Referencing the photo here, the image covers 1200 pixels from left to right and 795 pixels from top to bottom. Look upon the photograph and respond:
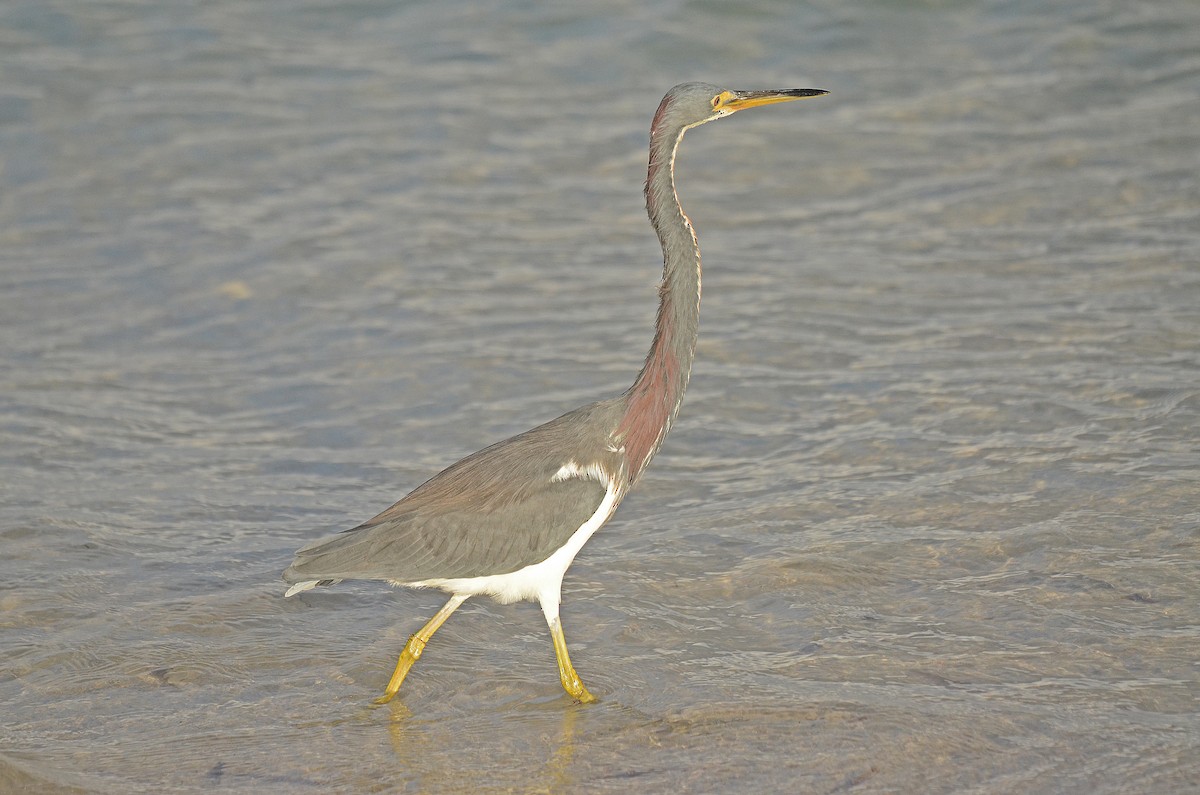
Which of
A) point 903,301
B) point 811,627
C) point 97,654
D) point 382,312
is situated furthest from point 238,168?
point 811,627

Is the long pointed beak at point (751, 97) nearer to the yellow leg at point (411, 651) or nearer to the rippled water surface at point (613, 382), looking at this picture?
the rippled water surface at point (613, 382)

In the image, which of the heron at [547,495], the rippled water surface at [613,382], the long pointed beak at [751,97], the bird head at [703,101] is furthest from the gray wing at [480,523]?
the long pointed beak at [751,97]

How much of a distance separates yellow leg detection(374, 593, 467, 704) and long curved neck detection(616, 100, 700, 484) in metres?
0.85

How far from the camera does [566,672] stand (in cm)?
533

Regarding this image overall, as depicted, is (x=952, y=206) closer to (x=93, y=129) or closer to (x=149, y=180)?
(x=149, y=180)

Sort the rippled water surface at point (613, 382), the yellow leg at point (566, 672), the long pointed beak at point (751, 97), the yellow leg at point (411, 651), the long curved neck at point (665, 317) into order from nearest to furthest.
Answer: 1. the rippled water surface at point (613, 382)
2. the yellow leg at point (566, 672)
3. the yellow leg at point (411, 651)
4. the long curved neck at point (665, 317)
5. the long pointed beak at point (751, 97)

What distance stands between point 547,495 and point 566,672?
63 centimetres

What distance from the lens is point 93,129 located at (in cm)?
1145

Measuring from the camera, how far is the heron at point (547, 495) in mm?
5328

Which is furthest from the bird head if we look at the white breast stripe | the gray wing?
the white breast stripe

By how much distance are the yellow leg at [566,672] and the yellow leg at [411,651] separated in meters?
0.40

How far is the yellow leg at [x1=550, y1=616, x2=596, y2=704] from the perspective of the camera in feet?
17.4

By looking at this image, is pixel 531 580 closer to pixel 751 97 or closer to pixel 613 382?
pixel 751 97

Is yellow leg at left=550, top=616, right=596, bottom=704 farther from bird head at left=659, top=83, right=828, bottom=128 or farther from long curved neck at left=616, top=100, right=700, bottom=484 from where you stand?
bird head at left=659, top=83, right=828, bottom=128
